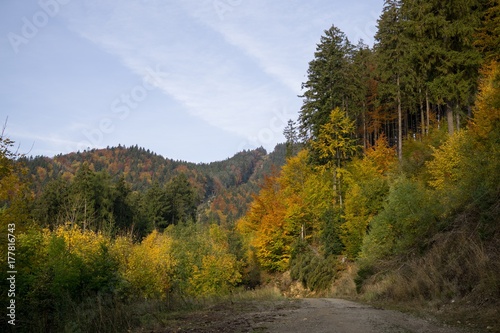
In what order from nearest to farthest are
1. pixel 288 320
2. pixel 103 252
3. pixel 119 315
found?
pixel 288 320 < pixel 119 315 < pixel 103 252

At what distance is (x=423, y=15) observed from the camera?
27656mm

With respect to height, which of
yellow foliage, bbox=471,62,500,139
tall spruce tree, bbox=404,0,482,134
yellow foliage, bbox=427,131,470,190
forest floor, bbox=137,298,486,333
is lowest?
forest floor, bbox=137,298,486,333

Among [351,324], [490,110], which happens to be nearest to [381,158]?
[490,110]

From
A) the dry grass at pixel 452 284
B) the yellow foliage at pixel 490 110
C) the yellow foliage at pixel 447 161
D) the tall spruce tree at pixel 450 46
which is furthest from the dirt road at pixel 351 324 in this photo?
the tall spruce tree at pixel 450 46

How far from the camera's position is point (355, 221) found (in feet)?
99.5

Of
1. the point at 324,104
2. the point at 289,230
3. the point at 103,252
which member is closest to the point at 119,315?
the point at 103,252

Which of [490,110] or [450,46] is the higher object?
[450,46]

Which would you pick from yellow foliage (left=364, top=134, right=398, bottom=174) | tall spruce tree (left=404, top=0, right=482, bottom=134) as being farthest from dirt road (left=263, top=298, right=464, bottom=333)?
yellow foliage (left=364, top=134, right=398, bottom=174)

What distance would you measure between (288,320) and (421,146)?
27233 millimetres

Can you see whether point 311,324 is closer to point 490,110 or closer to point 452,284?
point 452,284

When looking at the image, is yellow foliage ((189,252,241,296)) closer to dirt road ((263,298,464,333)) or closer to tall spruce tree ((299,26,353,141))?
tall spruce tree ((299,26,353,141))

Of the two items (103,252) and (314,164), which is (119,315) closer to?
(103,252)

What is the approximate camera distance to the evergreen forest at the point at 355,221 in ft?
42.1

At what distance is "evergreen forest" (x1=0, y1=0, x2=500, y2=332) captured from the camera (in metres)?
12.8
